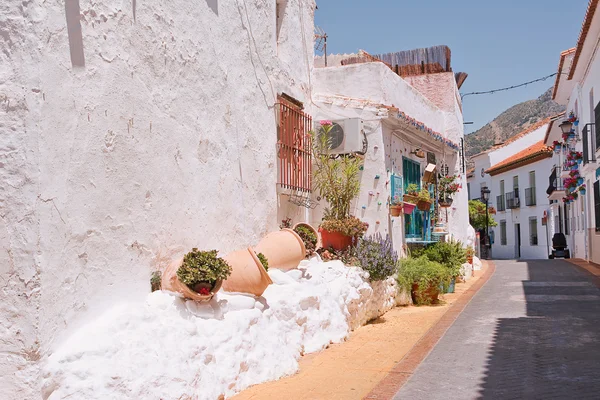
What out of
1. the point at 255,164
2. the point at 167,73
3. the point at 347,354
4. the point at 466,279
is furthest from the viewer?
the point at 466,279

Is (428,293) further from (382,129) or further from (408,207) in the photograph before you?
(382,129)

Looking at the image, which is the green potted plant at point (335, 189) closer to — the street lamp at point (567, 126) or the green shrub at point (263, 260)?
the green shrub at point (263, 260)

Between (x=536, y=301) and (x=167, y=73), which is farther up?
(x=167, y=73)

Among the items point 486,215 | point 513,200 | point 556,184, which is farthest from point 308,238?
point 513,200

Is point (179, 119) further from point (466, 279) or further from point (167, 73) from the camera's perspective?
point (466, 279)

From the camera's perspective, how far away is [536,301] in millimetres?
12078

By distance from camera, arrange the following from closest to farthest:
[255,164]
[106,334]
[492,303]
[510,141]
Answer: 1. [106,334]
2. [255,164]
3. [492,303]
4. [510,141]

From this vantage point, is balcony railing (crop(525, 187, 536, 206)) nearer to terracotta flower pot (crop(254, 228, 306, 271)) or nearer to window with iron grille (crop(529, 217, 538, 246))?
window with iron grille (crop(529, 217, 538, 246))

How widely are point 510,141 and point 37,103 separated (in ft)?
142

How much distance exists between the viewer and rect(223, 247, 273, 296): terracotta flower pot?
21.4 feet

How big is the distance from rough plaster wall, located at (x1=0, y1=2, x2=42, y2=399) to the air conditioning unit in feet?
23.2

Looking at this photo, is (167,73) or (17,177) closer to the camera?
(17,177)

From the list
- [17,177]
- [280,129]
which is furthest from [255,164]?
[17,177]

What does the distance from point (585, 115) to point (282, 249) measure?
56.2 feet
